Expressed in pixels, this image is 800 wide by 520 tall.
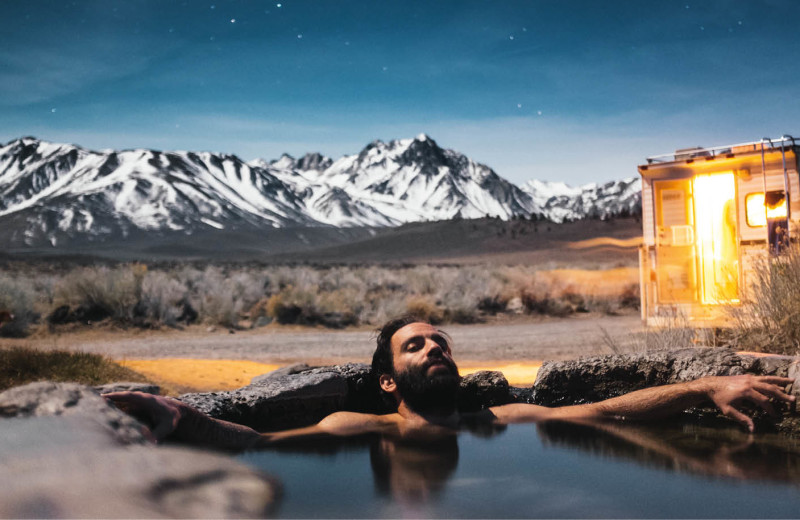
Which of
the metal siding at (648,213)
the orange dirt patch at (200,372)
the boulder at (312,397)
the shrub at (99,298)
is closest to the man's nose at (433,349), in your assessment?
the boulder at (312,397)

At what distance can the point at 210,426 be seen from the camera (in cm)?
398

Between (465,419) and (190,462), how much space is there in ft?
7.05

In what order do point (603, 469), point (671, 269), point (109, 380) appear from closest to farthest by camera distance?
1. point (603, 469)
2. point (109, 380)
3. point (671, 269)

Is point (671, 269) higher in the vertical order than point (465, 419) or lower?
higher

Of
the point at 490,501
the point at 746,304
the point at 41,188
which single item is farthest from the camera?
the point at 41,188

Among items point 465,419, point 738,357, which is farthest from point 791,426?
point 465,419

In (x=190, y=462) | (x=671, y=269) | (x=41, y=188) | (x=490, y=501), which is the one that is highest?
(x=41, y=188)

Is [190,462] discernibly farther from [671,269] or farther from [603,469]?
[671,269]

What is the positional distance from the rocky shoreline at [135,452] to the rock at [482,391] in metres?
0.78

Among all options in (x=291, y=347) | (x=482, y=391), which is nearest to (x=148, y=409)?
(x=482, y=391)

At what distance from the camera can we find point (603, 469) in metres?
3.82

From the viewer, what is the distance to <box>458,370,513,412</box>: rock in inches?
219

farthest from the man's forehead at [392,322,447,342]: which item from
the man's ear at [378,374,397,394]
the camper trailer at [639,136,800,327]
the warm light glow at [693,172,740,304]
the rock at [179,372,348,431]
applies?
the warm light glow at [693,172,740,304]

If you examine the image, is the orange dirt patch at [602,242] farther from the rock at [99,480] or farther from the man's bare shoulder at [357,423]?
the rock at [99,480]
